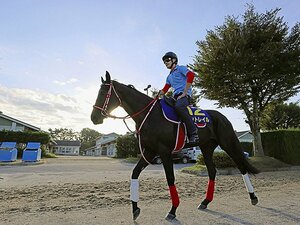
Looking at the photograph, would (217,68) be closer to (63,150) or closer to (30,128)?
(30,128)

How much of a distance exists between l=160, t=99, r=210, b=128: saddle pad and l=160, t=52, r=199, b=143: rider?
11cm

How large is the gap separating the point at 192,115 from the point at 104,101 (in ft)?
5.54

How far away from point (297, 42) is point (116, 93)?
55.0ft

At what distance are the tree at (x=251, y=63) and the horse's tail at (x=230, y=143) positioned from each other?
36.2 ft

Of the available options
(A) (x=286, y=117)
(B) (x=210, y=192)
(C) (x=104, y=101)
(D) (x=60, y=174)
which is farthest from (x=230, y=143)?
(A) (x=286, y=117)

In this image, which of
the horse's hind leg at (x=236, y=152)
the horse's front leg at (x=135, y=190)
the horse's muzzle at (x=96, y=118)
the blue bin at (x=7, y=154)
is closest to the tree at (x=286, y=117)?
the blue bin at (x=7, y=154)

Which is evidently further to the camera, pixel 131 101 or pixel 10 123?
pixel 10 123

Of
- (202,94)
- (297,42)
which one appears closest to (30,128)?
(202,94)

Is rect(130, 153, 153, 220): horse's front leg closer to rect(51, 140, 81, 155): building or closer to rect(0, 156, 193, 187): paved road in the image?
rect(0, 156, 193, 187): paved road

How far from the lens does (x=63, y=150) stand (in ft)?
284

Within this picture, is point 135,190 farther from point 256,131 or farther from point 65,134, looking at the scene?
point 65,134

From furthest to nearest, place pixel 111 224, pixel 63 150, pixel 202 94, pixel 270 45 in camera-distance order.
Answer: pixel 63 150 < pixel 202 94 < pixel 270 45 < pixel 111 224

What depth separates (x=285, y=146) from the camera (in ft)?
57.1

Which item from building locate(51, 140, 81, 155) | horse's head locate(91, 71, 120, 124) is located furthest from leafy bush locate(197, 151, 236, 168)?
building locate(51, 140, 81, 155)
